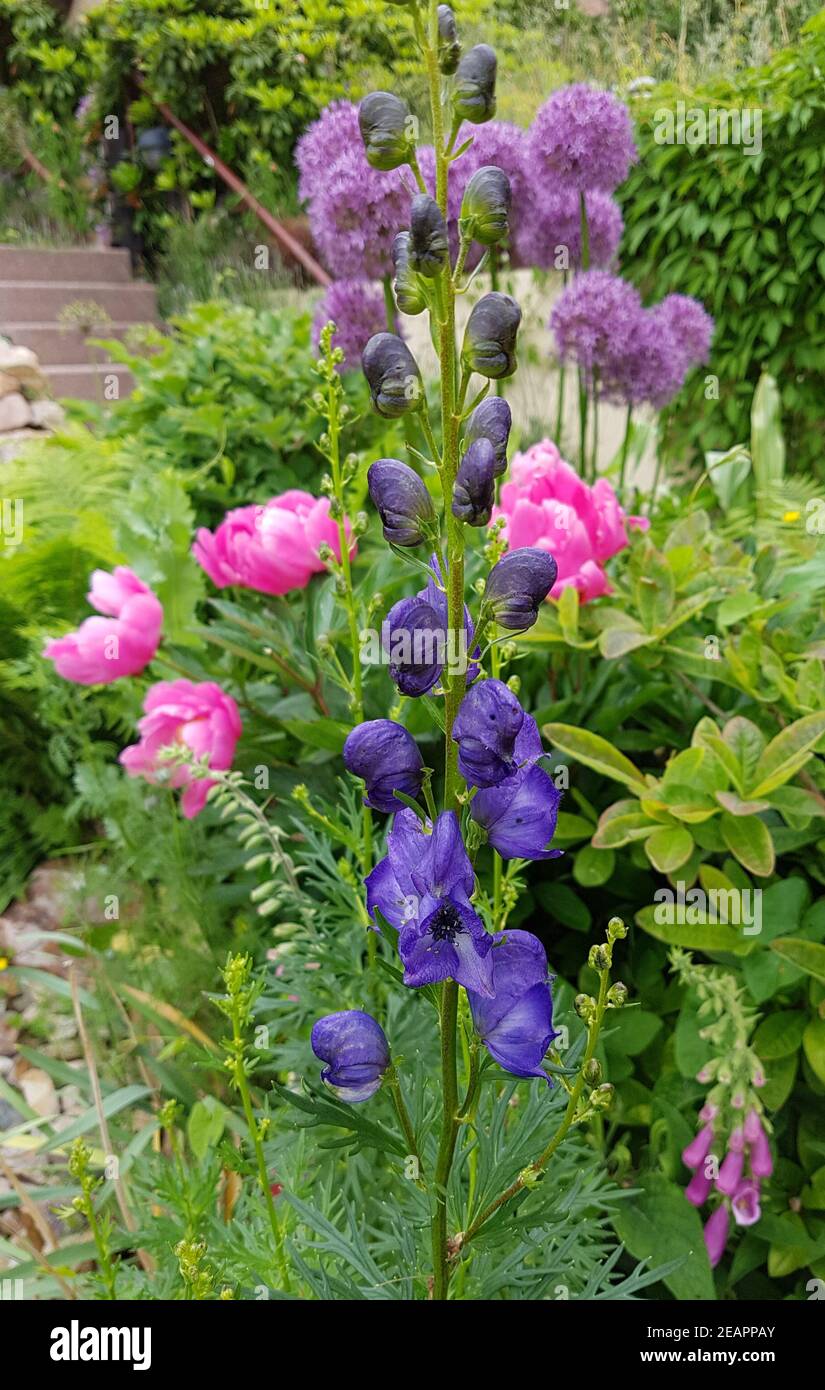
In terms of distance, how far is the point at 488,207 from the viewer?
58 cm

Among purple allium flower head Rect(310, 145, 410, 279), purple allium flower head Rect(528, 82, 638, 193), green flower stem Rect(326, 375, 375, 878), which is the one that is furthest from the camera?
purple allium flower head Rect(528, 82, 638, 193)

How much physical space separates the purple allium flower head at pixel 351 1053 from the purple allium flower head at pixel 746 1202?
68 cm

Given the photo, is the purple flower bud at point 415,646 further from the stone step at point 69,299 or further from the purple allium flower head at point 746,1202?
the stone step at point 69,299

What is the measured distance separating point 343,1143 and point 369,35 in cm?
684

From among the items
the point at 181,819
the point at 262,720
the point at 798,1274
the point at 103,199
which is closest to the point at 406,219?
the point at 262,720

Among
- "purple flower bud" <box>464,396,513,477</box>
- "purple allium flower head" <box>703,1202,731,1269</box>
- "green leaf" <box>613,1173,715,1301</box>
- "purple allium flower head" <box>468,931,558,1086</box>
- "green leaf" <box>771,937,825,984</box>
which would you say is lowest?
"purple allium flower head" <box>703,1202,731,1269</box>

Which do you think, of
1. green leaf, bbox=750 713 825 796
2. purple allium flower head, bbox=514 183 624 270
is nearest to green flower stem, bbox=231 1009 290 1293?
green leaf, bbox=750 713 825 796

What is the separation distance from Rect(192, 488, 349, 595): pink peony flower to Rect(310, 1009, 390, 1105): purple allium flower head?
2.54 feet

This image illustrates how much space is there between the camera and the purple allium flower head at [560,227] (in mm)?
1759

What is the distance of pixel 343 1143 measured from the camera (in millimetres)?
612

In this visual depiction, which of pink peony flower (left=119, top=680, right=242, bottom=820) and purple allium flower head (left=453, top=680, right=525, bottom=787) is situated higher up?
purple allium flower head (left=453, top=680, right=525, bottom=787)

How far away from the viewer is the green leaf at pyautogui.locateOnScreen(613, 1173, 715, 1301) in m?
1.05

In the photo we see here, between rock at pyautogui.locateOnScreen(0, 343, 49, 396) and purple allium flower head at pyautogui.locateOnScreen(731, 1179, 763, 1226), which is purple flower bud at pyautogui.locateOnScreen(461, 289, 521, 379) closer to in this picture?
purple allium flower head at pyautogui.locateOnScreen(731, 1179, 763, 1226)
